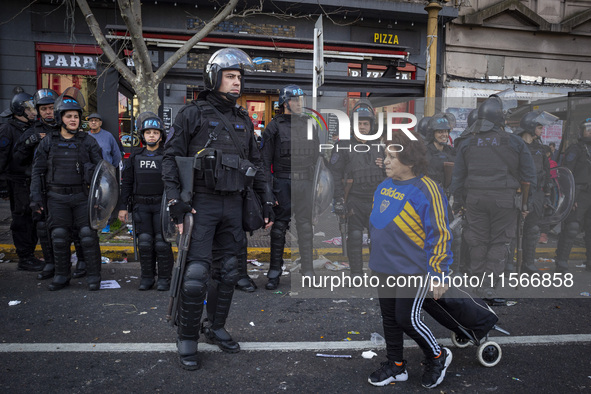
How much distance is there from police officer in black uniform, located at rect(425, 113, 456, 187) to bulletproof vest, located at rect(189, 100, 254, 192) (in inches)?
103

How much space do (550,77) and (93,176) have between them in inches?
596

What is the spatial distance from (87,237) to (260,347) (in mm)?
2609

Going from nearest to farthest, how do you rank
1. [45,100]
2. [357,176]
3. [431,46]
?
[357,176]
[45,100]
[431,46]

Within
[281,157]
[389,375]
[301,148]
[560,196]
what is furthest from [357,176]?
[560,196]

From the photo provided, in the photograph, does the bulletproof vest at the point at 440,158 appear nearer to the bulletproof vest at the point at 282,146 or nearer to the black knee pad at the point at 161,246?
the bulletproof vest at the point at 282,146

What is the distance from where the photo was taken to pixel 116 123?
8227 mm

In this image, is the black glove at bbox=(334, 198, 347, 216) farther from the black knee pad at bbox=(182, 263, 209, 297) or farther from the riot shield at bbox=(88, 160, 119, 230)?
the riot shield at bbox=(88, 160, 119, 230)

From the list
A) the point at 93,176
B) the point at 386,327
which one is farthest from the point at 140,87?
the point at 386,327

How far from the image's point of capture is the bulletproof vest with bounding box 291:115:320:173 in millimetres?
5441

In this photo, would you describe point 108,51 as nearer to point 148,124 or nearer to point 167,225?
point 148,124

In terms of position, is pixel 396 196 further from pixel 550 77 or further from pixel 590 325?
pixel 550 77

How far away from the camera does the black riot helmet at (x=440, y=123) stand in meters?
5.29

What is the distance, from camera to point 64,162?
5.22 m

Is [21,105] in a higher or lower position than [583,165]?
higher
